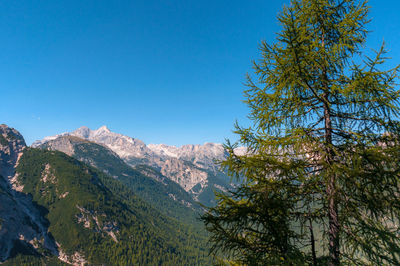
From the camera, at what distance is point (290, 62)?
716cm

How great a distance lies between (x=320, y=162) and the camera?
21.9 ft

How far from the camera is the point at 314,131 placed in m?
7.54

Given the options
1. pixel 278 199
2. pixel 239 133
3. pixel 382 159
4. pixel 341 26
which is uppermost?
pixel 341 26

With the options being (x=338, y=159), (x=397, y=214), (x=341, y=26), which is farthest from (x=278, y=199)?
(x=341, y=26)

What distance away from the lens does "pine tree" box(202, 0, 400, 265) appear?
6.21 metres

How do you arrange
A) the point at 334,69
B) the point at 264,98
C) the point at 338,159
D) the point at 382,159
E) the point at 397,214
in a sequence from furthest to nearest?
1. the point at 264,98
2. the point at 334,69
3. the point at 338,159
4. the point at 397,214
5. the point at 382,159

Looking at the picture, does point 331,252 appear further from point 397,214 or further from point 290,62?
point 290,62

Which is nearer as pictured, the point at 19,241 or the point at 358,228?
the point at 358,228

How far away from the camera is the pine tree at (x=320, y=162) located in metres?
6.21

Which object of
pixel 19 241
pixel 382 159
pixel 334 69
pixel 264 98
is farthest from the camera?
pixel 19 241

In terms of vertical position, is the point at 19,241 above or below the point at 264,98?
below

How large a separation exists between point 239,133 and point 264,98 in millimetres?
1702

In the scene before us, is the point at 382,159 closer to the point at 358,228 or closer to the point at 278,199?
the point at 358,228

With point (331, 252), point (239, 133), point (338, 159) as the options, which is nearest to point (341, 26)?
point (338, 159)
